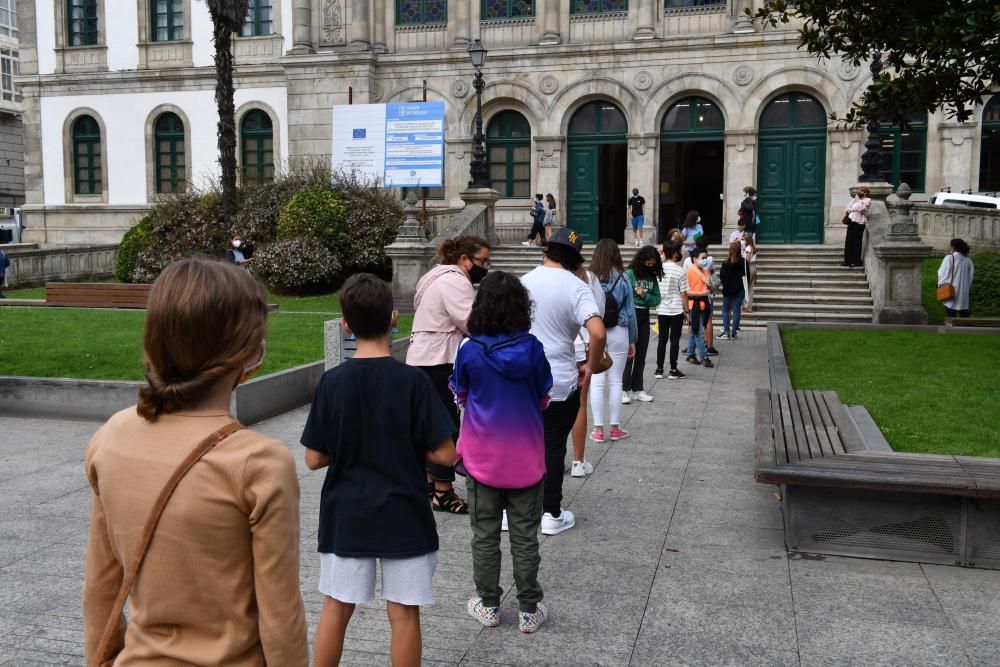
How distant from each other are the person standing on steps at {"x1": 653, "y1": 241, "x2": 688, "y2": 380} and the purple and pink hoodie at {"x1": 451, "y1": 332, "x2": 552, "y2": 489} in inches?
317

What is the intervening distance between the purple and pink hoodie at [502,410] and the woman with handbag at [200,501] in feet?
8.75

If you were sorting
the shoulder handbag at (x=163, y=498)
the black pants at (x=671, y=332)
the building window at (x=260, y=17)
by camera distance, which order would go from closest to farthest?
the shoulder handbag at (x=163, y=498)
the black pants at (x=671, y=332)
the building window at (x=260, y=17)

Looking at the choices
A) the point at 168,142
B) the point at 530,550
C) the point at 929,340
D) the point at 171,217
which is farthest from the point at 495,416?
the point at 168,142

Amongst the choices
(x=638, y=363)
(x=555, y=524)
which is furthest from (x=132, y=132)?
(x=555, y=524)

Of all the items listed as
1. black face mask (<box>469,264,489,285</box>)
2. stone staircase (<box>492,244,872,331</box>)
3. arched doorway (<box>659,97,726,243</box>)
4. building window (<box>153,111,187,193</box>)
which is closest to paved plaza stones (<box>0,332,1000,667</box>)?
black face mask (<box>469,264,489,285</box>)

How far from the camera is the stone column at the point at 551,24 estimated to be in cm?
2955

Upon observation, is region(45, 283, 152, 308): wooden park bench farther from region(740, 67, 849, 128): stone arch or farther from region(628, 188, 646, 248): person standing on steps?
region(740, 67, 849, 128): stone arch

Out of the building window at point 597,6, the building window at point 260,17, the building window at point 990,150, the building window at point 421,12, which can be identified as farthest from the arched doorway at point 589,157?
the building window at point 260,17

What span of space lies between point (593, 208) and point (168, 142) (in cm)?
1601

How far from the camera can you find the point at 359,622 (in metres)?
4.93

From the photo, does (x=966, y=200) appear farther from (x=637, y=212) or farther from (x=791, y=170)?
(x=637, y=212)

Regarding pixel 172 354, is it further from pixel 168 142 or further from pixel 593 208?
pixel 168 142

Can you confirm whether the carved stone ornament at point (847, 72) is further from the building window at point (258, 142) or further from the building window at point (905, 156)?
the building window at point (258, 142)

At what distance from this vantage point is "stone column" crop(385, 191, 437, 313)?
20609mm
